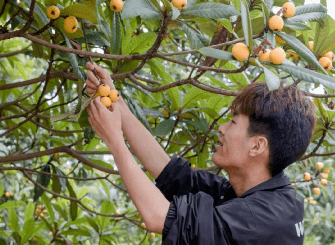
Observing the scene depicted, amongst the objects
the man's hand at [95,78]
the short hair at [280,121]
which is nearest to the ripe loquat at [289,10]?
the short hair at [280,121]

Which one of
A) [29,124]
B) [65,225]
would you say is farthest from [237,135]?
[65,225]

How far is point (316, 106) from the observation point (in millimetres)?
2518

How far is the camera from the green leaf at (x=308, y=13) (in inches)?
65.5

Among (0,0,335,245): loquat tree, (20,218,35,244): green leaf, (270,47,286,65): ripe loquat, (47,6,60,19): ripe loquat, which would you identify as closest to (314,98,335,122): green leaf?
(0,0,335,245): loquat tree

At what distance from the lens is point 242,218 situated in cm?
169

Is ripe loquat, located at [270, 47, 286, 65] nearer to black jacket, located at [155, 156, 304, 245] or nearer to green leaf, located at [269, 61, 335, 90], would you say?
green leaf, located at [269, 61, 335, 90]

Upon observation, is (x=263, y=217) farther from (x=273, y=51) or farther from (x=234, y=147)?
(x=273, y=51)

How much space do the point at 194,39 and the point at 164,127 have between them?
2.50ft

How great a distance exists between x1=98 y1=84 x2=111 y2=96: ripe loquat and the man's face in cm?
56

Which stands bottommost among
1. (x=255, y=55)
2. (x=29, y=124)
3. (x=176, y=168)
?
(x=176, y=168)

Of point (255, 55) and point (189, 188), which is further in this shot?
point (189, 188)

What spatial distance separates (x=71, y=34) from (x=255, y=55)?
0.81 m

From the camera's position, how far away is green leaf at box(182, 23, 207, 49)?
175 centimetres

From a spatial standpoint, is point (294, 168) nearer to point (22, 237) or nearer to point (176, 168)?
point (22, 237)
